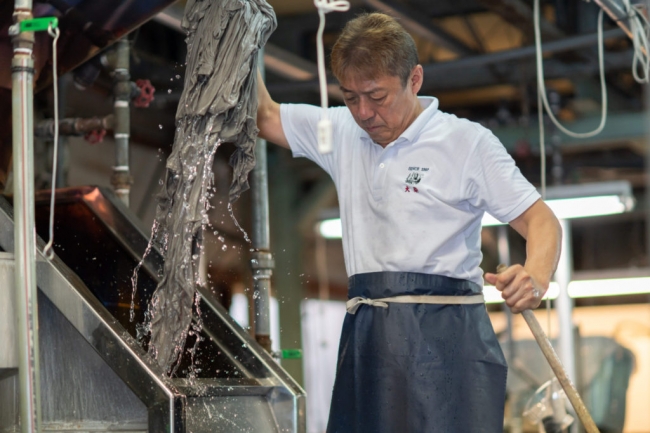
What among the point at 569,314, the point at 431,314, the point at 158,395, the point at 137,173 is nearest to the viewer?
the point at 158,395

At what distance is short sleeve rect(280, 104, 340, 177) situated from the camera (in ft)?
7.29

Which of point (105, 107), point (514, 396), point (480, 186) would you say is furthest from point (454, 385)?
point (514, 396)

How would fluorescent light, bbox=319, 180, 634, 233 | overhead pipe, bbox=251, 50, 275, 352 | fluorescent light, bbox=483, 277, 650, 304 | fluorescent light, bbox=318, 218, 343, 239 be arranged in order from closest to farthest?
overhead pipe, bbox=251, 50, 275, 352, fluorescent light, bbox=319, 180, 634, 233, fluorescent light, bbox=318, 218, 343, 239, fluorescent light, bbox=483, 277, 650, 304

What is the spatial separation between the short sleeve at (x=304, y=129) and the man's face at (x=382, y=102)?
0.17 metres

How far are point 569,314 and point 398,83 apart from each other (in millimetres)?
4154

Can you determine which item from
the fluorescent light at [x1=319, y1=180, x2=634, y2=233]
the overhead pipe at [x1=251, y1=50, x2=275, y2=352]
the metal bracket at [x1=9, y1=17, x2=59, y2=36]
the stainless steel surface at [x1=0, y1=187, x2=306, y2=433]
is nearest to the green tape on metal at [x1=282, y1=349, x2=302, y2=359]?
the overhead pipe at [x1=251, y1=50, x2=275, y2=352]

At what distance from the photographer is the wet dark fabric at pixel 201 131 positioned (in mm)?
2029

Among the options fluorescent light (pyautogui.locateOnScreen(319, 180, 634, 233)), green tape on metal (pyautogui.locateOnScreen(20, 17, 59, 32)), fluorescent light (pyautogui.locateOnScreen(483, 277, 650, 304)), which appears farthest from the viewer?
fluorescent light (pyautogui.locateOnScreen(483, 277, 650, 304))

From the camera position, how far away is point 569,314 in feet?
19.0

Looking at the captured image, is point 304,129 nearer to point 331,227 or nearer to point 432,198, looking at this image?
point 432,198

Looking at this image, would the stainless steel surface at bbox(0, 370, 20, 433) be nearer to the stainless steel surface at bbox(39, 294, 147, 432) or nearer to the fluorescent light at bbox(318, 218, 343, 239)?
the stainless steel surface at bbox(39, 294, 147, 432)

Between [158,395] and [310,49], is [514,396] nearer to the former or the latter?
[310,49]

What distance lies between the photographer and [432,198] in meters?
2.05

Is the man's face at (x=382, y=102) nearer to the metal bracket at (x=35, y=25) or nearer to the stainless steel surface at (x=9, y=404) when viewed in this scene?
the metal bracket at (x=35, y=25)
